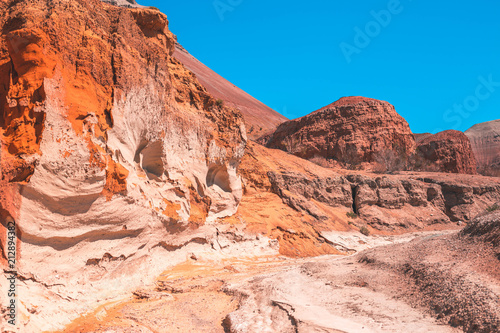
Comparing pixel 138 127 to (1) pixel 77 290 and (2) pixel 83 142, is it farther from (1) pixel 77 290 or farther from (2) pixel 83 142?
(1) pixel 77 290

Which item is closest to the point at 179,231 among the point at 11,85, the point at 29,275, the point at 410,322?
the point at 29,275

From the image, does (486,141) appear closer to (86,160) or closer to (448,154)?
(448,154)

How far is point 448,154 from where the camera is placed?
3091 cm

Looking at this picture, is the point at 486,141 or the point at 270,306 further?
the point at 486,141

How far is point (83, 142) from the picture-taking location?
6.07 metres

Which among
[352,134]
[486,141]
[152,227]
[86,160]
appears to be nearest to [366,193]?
[352,134]

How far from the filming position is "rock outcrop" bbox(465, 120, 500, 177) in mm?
76625

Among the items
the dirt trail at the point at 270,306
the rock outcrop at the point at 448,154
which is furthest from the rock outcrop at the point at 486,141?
the dirt trail at the point at 270,306

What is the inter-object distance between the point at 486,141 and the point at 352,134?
73.0 metres

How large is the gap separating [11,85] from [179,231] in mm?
4887

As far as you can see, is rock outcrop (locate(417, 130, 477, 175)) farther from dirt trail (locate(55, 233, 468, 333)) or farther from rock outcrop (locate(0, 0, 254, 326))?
dirt trail (locate(55, 233, 468, 333))

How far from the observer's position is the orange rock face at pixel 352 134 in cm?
2873

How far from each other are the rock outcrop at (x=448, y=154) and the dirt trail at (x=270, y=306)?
27.8 meters

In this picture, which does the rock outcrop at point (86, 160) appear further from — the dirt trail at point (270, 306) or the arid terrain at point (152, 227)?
the dirt trail at point (270, 306)
